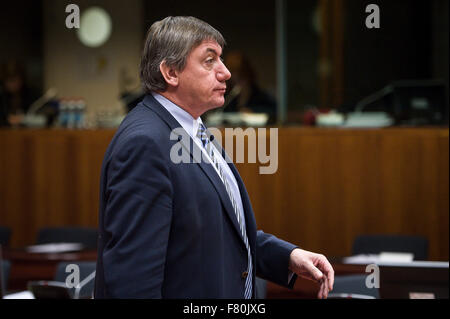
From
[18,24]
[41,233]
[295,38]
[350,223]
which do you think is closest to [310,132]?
[350,223]

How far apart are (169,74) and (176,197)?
0.30m

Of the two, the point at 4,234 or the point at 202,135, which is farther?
the point at 4,234

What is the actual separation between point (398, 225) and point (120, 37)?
18.7ft

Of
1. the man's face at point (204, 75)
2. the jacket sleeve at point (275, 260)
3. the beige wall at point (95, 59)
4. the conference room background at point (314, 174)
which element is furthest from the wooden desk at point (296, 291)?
the beige wall at point (95, 59)

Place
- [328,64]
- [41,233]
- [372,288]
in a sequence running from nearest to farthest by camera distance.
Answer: [372,288]
[41,233]
[328,64]

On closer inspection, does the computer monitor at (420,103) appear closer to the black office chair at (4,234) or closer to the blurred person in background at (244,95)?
the blurred person in background at (244,95)

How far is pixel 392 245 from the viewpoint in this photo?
13.9 feet

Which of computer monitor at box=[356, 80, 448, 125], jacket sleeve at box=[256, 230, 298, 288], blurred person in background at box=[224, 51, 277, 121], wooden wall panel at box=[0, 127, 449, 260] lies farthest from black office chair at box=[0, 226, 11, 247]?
jacket sleeve at box=[256, 230, 298, 288]

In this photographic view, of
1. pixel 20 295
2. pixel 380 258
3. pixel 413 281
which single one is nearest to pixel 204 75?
pixel 413 281

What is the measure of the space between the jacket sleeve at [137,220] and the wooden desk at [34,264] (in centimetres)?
270

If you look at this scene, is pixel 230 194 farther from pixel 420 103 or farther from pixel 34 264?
pixel 420 103

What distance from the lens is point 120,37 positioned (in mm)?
9430

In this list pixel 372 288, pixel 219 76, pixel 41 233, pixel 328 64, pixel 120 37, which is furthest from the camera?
pixel 120 37
